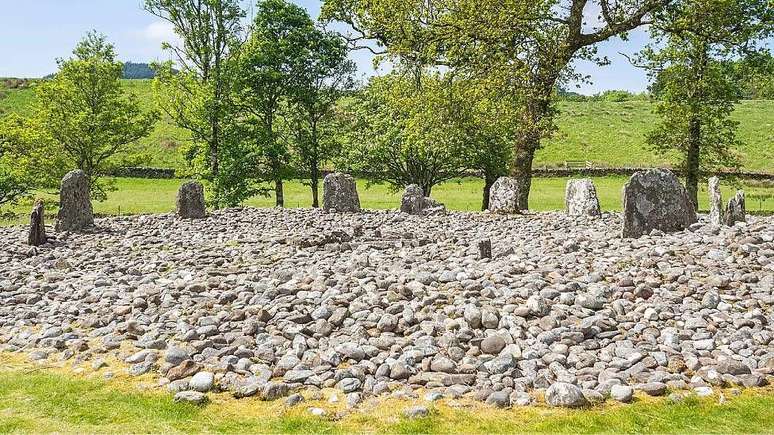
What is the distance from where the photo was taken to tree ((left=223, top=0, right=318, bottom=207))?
30.5 metres

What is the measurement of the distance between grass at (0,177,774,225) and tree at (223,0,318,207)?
7.32 meters

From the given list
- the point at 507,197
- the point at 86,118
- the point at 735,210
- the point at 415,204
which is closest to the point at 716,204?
the point at 735,210

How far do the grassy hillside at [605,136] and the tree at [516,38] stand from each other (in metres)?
31.8

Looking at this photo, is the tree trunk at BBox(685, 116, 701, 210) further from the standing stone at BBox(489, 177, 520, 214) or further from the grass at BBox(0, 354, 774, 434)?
the grass at BBox(0, 354, 774, 434)

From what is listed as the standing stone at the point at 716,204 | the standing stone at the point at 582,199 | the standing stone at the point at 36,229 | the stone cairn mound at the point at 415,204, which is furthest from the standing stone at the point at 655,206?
the standing stone at the point at 36,229

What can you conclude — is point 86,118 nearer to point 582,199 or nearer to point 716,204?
point 582,199

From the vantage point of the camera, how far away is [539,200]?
40969mm

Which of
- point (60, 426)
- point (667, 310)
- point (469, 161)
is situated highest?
point (469, 161)

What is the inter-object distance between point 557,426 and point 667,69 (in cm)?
2819

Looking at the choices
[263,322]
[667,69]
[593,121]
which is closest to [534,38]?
[667,69]

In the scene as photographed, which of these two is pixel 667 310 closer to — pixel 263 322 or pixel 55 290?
pixel 263 322

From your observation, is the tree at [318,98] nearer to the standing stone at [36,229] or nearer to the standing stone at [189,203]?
the standing stone at [189,203]

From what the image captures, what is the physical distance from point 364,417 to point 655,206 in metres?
11.2

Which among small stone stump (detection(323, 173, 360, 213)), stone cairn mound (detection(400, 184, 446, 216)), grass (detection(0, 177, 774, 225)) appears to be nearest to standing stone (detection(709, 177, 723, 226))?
stone cairn mound (detection(400, 184, 446, 216))
